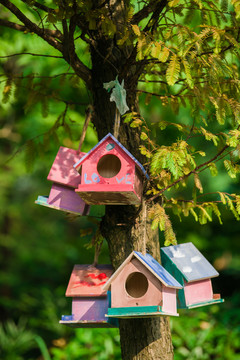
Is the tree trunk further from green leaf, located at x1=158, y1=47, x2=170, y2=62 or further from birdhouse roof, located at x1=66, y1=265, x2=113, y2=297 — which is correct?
green leaf, located at x1=158, y1=47, x2=170, y2=62

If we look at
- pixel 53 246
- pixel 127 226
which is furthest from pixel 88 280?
pixel 53 246

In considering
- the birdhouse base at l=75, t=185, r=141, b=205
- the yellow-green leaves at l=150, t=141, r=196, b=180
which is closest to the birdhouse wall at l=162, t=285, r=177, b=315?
the birdhouse base at l=75, t=185, r=141, b=205

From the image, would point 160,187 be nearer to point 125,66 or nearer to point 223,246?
point 125,66

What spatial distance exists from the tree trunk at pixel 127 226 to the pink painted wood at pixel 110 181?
0.12 meters

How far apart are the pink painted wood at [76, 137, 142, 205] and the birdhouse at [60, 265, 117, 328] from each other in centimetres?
45

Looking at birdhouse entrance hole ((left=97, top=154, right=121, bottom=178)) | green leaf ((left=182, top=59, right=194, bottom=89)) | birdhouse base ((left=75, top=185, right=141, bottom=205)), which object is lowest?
birdhouse base ((left=75, top=185, right=141, bottom=205))

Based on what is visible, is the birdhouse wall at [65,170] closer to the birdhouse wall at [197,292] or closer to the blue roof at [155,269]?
the blue roof at [155,269]

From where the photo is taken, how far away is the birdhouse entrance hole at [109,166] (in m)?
2.53

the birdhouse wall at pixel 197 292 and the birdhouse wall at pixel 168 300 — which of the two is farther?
the birdhouse wall at pixel 197 292

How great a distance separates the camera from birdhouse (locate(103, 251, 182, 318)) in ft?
6.73

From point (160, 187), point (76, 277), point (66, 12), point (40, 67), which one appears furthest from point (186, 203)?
point (40, 67)

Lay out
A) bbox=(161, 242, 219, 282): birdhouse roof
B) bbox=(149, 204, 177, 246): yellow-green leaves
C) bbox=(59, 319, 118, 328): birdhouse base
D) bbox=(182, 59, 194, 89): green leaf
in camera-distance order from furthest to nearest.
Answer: bbox=(161, 242, 219, 282): birdhouse roof → bbox=(59, 319, 118, 328): birdhouse base → bbox=(149, 204, 177, 246): yellow-green leaves → bbox=(182, 59, 194, 89): green leaf

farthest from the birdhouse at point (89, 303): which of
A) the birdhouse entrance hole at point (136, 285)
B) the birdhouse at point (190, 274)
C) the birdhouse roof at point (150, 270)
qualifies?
the birdhouse at point (190, 274)

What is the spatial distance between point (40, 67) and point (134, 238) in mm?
2853
